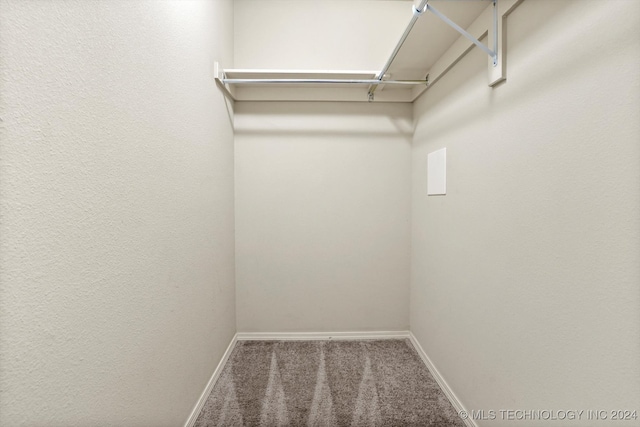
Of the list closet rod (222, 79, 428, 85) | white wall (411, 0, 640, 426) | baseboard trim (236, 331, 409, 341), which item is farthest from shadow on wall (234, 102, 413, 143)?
baseboard trim (236, 331, 409, 341)

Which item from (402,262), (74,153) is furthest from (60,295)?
(402,262)

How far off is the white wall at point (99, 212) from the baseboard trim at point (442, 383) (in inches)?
59.3

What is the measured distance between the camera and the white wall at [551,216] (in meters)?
0.73

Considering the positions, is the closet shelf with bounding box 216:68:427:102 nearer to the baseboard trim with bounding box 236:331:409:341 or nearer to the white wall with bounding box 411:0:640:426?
the white wall with bounding box 411:0:640:426

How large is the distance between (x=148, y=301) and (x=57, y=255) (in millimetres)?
444

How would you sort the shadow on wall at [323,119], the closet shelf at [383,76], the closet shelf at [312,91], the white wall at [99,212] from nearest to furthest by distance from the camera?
1. the white wall at [99,212]
2. the closet shelf at [383,76]
3. the closet shelf at [312,91]
4. the shadow on wall at [323,119]

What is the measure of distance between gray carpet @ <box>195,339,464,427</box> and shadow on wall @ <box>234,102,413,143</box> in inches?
70.3

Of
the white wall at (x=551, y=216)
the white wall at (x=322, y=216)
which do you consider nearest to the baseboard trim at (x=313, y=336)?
the white wall at (x=322, y=216)

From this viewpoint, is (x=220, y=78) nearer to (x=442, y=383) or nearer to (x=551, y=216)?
(x=551, y=216)

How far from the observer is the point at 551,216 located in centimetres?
Answer: 92

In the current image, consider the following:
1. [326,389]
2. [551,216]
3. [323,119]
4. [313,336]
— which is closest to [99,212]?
[551,216]

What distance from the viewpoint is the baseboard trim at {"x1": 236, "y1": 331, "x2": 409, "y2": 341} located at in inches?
89.7

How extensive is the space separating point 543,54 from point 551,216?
0.60 m

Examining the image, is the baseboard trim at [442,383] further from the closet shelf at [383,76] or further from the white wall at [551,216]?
the closet shelf at [383,76]
